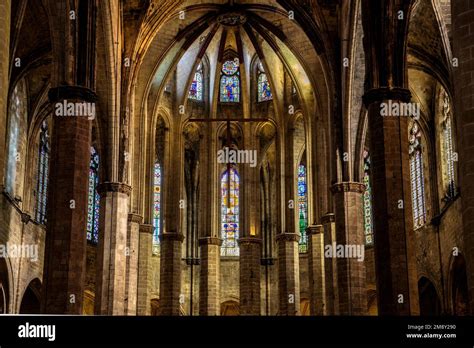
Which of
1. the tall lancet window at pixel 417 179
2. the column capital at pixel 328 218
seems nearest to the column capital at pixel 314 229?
the column capital at pixel 328 218

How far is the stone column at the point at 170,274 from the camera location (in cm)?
3575

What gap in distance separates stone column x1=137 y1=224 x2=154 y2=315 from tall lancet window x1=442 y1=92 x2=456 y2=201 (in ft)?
38.4

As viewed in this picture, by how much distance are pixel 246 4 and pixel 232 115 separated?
6.38 meters

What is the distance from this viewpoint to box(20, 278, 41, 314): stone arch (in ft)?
108

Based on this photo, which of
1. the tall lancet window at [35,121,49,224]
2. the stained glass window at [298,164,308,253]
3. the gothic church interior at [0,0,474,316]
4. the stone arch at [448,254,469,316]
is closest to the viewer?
the gothic church interior at [0,0,474,316]

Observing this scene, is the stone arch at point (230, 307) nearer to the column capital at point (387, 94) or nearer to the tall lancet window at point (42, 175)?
the tall lancet window at point (42, 175)

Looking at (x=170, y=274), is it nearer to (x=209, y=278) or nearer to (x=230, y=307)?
(x=209, y=278)

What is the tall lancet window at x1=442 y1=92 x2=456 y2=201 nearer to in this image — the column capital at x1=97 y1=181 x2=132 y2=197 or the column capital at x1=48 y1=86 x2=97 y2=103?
the column capital at x1=97 y1=181 x2=132 y2=197

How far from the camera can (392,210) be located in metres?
21.0

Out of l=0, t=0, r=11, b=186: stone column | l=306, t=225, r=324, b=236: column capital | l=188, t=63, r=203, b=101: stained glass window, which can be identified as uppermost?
l=188, t=63, r=203, b=101: stained glass window

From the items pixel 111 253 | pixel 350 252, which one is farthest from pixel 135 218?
pixel 350 252

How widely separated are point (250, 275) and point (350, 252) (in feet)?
27.5

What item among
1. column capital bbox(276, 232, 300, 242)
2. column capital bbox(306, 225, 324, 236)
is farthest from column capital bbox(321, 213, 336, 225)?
column capital bbox(276, 232, 300, 242)

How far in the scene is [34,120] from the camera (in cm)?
3297
